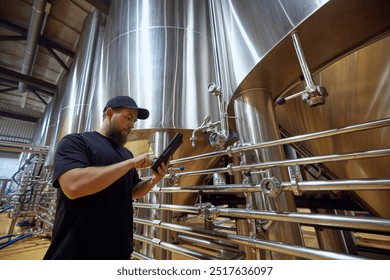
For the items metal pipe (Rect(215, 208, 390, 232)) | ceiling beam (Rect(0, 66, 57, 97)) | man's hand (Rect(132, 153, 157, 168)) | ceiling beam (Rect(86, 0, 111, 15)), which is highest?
ceiling beam (Rect(86, 0, 111, 15))

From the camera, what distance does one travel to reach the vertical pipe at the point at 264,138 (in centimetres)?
66

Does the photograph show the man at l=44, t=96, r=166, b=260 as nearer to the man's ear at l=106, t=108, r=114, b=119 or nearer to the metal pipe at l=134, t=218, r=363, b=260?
the man's ear at l=106, t=108, r=114, b=119

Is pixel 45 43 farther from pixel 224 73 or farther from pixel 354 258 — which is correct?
pixel 354 258

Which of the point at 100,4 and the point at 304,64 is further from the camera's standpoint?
the point at 100,4

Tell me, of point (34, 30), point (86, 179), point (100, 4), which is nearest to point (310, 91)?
point (86, 179)

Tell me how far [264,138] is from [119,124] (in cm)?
62

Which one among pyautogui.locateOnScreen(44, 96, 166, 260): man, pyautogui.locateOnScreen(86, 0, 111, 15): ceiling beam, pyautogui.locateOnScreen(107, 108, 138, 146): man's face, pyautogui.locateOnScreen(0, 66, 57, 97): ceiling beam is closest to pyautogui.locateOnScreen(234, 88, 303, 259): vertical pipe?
pyautogui.locateOnScreen(44, 96, 166, 260): man

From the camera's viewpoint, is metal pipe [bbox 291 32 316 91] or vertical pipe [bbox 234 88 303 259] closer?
metal pipe [bbox 291 32 316 91]

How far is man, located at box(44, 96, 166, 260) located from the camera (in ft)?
1.74

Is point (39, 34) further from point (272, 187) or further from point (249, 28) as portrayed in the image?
point (272, 187)

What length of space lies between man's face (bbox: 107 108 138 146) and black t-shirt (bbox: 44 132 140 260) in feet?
0.30

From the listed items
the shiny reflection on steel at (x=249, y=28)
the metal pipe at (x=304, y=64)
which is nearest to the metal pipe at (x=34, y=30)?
the shiny reflection on steel at (x=249, y=28)

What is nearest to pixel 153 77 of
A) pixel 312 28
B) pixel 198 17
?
pixel 198 17

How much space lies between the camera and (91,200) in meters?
0.61
